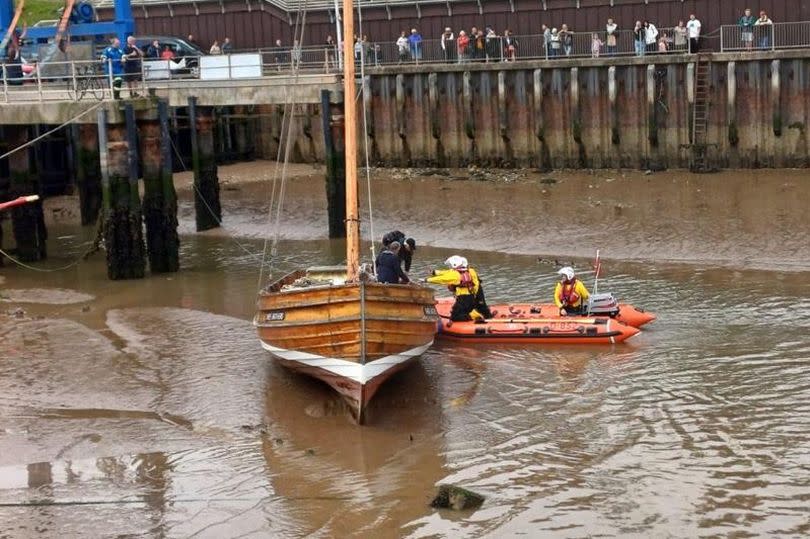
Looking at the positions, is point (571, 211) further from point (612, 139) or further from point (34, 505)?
point (34, 505)

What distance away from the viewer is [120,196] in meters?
24.0

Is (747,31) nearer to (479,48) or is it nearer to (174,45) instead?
(479,48)

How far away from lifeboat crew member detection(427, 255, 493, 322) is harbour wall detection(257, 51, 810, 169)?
10995 millimetres

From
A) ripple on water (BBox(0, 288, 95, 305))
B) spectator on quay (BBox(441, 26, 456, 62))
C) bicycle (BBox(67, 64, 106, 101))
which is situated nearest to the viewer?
ripple on water (BBox(0, 288, 95, 305))

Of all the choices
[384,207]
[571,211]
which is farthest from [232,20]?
[571,211]

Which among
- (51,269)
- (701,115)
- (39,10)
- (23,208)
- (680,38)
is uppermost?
(39,10)

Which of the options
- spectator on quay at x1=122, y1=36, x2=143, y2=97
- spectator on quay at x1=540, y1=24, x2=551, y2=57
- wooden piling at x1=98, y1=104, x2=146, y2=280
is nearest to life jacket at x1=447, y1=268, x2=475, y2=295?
wooden piling at x1=98, y1=104, x2=146, y2=280

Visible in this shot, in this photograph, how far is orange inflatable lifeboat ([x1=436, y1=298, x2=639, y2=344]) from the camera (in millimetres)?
18750

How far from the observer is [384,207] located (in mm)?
31500

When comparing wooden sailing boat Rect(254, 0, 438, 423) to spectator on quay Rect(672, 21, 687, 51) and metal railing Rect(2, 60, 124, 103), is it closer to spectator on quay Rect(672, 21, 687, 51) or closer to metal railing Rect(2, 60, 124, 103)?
metal railing Rect(2, 60, 124, 103)

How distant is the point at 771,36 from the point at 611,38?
4215mm

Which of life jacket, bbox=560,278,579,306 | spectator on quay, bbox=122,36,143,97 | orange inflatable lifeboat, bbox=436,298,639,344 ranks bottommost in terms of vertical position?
orange inflatable lifeboat, bbox=436,298,639,344

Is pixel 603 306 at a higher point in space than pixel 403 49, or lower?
lower

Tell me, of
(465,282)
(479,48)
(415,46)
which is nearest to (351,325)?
(465,282)
